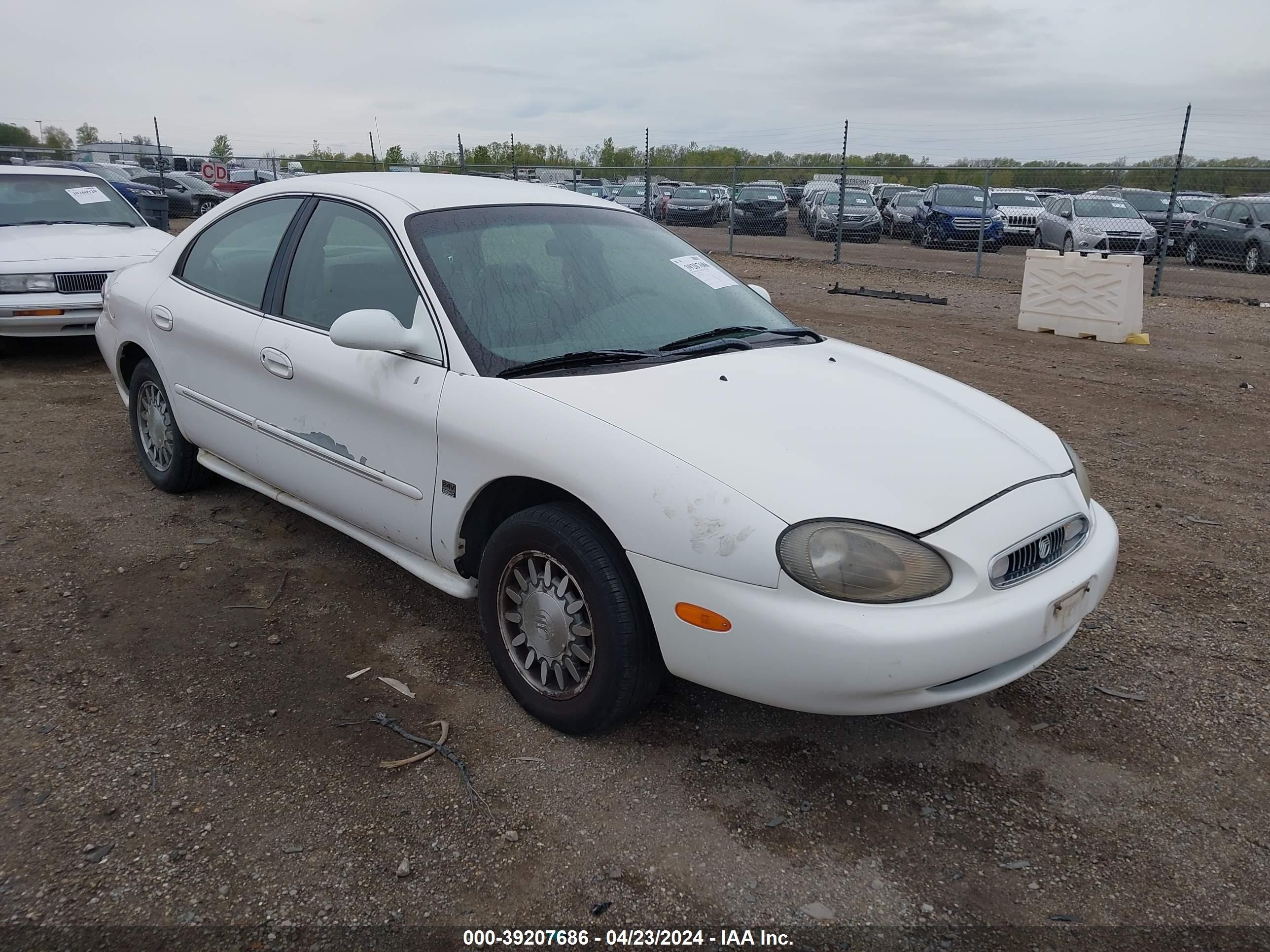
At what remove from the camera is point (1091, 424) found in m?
6.61

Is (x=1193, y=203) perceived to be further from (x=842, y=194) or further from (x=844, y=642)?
(x=844, y=642)

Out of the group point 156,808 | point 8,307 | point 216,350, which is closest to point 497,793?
point 156,808

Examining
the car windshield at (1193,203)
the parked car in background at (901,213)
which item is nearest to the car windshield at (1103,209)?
the car windshield at (1193,203)

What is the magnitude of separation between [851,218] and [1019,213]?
3865 millimetres

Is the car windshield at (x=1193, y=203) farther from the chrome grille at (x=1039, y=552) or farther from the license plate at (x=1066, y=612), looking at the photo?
the license plate at (x=1066, y=612)

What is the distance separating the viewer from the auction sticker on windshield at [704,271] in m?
3.85

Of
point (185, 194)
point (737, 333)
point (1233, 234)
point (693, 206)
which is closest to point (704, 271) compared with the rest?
point (737, 333)

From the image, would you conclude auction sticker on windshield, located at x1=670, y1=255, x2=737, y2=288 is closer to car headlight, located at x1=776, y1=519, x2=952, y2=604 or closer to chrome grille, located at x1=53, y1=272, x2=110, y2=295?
car headlight, located at x1=776, y1=519, x2=952, y2=604

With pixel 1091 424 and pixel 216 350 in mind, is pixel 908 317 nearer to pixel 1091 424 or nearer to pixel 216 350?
pixel 1091 424

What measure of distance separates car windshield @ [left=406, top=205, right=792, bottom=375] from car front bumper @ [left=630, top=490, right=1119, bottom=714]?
38.7 inches

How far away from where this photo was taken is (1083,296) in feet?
32.8

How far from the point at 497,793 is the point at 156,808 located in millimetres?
914

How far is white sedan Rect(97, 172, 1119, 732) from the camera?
2457 millimetres

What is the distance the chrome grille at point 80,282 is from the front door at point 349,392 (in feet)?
15.1
